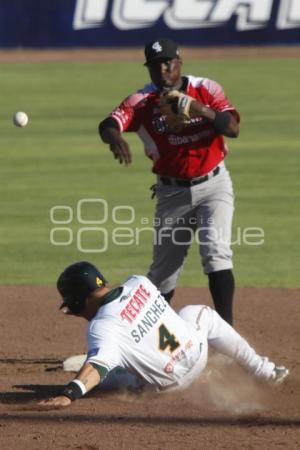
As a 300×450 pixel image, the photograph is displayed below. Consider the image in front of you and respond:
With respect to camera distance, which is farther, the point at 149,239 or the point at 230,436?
the point at 149,239

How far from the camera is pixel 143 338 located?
6340 millimetres

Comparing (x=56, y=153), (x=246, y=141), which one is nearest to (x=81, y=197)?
(x=56, y=153)

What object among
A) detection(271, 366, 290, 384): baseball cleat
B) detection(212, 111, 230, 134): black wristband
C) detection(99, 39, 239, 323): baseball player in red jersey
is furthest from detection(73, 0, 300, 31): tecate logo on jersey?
detection(271, 366, 290, 384): baseball cleat

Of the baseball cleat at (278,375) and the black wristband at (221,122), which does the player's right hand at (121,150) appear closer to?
the black wristband at (221,122)

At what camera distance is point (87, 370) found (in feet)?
19.8

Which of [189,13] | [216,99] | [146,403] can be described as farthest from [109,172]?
[189,13]

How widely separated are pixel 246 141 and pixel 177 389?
12.1 metres

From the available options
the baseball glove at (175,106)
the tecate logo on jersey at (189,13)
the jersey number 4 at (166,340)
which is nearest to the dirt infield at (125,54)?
the tecate logo on jersey at (189,13)

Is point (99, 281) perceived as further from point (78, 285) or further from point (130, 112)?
point (130, 112)

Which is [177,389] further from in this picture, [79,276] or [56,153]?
[56,153]

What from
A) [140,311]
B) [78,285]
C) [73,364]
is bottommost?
[73,364]

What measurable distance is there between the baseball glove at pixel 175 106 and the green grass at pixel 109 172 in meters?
3.46

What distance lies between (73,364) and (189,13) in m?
22.8

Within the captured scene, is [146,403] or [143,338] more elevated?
[143,338]
